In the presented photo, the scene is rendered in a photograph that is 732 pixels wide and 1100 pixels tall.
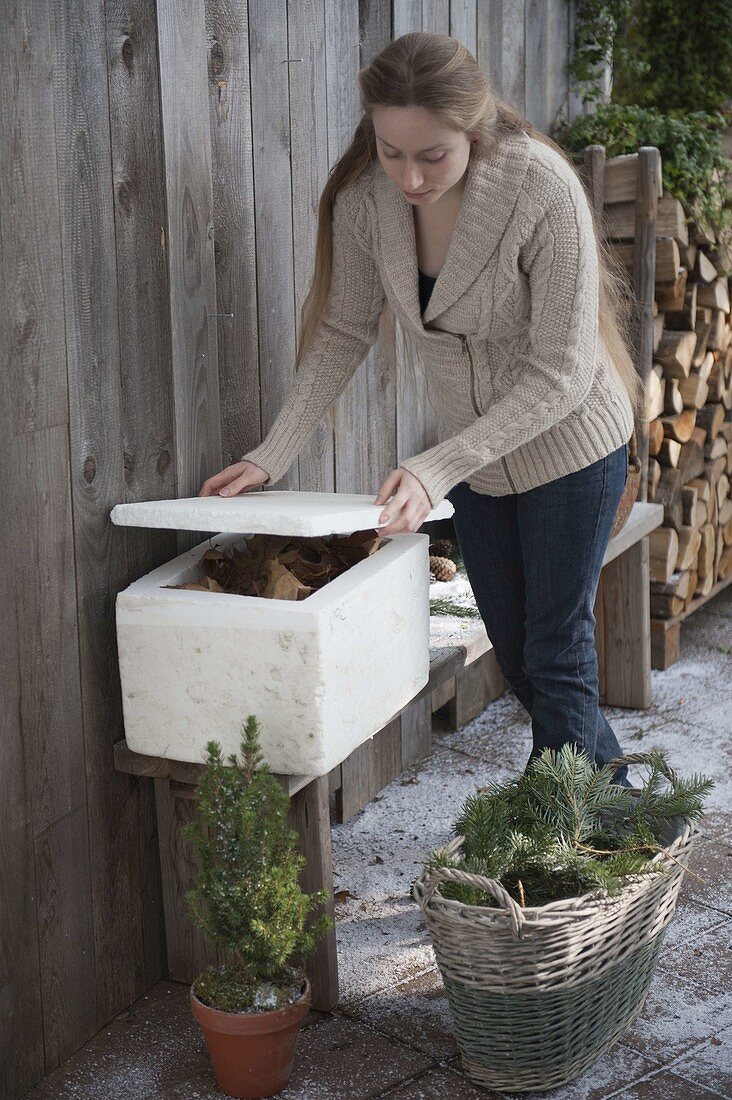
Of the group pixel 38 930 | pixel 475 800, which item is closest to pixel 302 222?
pixel 475 800

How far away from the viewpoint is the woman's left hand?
2.05 metres

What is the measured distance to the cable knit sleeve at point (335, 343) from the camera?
2.36 m

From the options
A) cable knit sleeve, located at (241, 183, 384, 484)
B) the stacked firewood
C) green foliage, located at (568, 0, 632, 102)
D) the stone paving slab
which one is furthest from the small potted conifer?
green foliage, located at (568, 0, 632, 102)

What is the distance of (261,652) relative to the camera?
1.98 m

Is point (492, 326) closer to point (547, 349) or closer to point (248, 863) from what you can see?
point (547, 349)

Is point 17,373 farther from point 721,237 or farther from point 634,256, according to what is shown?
point 721,237

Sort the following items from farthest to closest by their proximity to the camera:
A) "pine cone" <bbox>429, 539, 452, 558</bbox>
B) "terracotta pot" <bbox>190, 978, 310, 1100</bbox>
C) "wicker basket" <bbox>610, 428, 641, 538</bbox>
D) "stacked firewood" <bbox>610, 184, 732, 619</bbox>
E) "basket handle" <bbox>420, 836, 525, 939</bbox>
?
Result: 1. "stacked firewood" <bbox>610, 184, 732, 619</bbox>
2. "pine cone" <bbox>429, 539, 452, 558</bbox>
3. "wicker basket" <bbox>610, 428, 641, 538</bbox>
4. "terracotta pot" <bbox>190, 978, 310, 1100</bbox>
5. "basket handle" <bbox>420, 836, 525, 939</bbox>

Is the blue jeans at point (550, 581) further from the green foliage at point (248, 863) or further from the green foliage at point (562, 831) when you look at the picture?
the green foliage at point (248, 863)

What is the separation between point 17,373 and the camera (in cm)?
191

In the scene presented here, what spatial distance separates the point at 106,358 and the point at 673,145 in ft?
7.98

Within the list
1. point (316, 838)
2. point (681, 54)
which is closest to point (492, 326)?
point (316, 838)

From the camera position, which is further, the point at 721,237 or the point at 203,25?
the point at 721,237

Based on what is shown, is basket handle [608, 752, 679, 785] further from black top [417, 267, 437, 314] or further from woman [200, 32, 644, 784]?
black top [417, 267, 437, 314]

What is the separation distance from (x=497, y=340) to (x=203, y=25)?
2.57 feet
